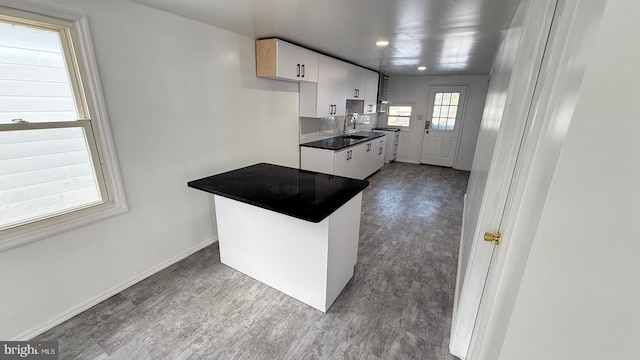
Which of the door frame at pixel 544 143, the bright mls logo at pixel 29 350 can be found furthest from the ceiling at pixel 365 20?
the bright mls logo at pixel 29 350

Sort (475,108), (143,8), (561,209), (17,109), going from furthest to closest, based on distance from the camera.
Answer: (475,108) → (143,8) → (17,109) → (561,209)

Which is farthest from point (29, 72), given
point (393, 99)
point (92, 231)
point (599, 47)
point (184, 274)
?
point (393, 99)

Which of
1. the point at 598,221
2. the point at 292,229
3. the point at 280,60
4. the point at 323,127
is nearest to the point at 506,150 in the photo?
the point at 598,221

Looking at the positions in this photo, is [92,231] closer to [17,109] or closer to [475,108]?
[17,109]

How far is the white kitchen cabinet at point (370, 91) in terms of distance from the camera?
5223 millimetres

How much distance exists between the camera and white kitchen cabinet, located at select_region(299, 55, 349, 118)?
11.9 ft

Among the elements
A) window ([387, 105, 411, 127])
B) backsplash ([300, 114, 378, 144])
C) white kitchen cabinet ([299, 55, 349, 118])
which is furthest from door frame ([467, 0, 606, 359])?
window ([387, 105, 411, 127])

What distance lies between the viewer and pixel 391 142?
6.51m

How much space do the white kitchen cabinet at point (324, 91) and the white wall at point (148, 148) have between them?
2.91 ft

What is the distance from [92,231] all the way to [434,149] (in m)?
6.72

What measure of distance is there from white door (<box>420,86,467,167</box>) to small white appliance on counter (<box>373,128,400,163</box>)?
2.29 ft

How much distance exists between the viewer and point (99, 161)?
1.85 m

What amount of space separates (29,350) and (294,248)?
180 cm

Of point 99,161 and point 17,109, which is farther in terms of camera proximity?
point 99,161
